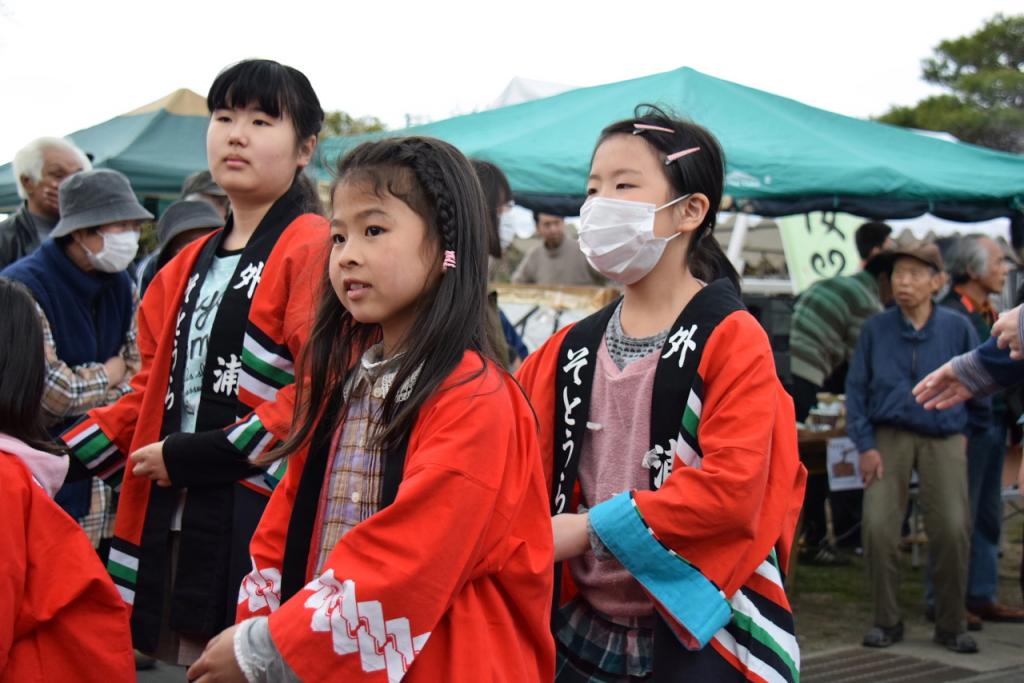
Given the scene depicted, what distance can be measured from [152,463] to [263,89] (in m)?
0.98

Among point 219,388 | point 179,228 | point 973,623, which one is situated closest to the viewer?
point 219,388

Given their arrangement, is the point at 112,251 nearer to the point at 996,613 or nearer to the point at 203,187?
the point at 203,187

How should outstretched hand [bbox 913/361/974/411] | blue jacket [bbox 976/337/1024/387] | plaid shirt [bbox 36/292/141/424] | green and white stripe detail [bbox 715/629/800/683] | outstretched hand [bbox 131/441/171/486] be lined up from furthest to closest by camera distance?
plaid shirt [bbox 36/292/141/424]
outstretched hand [bbox 913/361/974/411]
blue jacket [bbox 976/337/1024/387]
outstretched hand [bbox 131/441/171/486]
green and white stripe detail [bbox 715/629/800/683]


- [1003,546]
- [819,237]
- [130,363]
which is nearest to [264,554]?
[130,363]

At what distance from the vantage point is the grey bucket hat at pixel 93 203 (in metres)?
4.23

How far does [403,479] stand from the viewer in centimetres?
199

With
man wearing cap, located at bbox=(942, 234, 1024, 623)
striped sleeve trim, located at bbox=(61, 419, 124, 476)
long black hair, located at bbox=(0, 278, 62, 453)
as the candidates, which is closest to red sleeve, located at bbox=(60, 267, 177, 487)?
striped sleeve trim, located at bbox=(61, 419, 124, 476)

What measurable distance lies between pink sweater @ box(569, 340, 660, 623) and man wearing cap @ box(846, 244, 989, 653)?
3.83 metres

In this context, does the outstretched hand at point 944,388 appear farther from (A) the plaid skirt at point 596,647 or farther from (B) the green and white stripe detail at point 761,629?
(A) the plaid skirt at point 596,647

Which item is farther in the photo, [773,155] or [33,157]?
[773,155]

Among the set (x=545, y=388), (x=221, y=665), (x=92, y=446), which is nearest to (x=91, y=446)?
(x=92, y=446)

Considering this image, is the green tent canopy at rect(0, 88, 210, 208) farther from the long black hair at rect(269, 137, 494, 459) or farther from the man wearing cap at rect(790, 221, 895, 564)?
the long black hair at rect(269, 137, 494, 459)

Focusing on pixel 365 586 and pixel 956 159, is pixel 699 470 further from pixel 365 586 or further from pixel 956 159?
pixel 956 159

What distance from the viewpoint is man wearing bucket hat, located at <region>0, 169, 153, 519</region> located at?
4.11 m
